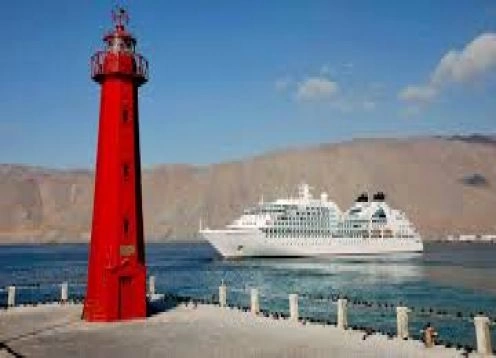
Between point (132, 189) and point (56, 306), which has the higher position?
point (132, 189)

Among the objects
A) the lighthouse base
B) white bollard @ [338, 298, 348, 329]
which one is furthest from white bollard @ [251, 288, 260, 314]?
white bollard @ [338, 298, 348, 329]

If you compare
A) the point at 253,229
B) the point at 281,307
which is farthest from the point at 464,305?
the point at 253,229

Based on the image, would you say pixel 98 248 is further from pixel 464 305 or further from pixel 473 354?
pixel 464 305

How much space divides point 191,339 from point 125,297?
4.75 metres

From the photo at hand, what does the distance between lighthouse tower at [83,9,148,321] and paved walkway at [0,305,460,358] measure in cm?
107

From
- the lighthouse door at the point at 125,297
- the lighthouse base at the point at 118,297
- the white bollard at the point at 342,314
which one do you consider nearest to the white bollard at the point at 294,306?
the white bollard at the point at 342,314

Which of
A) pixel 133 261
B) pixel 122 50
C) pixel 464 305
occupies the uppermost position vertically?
pixel 122 50

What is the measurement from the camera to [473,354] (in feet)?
53.7

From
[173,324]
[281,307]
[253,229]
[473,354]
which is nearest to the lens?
[473,354]

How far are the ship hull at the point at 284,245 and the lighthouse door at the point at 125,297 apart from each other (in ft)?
288

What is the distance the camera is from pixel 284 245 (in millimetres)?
114625

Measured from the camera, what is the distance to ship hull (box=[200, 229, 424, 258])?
111500mm

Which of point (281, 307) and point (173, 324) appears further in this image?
point (281, 307)

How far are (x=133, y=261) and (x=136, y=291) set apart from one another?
44.3 inches
